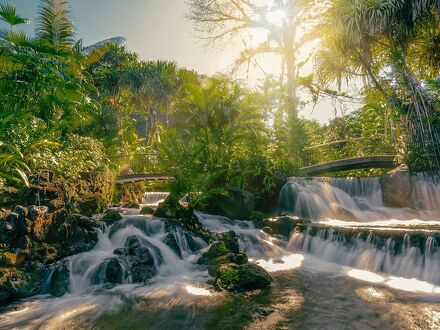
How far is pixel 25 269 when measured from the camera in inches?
243

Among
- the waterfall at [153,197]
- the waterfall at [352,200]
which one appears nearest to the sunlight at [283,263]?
the waterfall at [352,200]

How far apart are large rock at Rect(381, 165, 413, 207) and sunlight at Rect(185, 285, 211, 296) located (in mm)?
9587

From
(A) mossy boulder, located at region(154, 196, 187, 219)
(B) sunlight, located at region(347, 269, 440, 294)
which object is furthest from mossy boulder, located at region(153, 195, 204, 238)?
(B) sunlight, located at region(347, 269, 440, 294)

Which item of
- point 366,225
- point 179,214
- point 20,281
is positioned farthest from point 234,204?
point 20,281

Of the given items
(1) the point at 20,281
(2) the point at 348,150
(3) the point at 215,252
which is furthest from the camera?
(2) the point at 348,150

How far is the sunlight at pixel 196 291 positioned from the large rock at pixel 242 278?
30 cm

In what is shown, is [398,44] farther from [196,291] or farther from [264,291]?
[196,291]

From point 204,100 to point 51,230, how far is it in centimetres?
816

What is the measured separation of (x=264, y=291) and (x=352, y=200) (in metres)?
9.24

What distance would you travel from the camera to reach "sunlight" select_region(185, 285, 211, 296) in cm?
Result: 601

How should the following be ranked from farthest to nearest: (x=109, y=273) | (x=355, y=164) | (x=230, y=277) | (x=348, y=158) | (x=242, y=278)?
(x=348, y=158) → (x=355, y=164) → (x=109, y=273) → (x=230, y=277) → (x=242, y=278)

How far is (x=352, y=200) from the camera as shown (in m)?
13.9

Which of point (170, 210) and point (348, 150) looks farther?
point (348, 150)

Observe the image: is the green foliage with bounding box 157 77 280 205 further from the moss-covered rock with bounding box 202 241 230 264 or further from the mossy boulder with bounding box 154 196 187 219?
the moss-covered rock with bounding box 202 241 230 264
